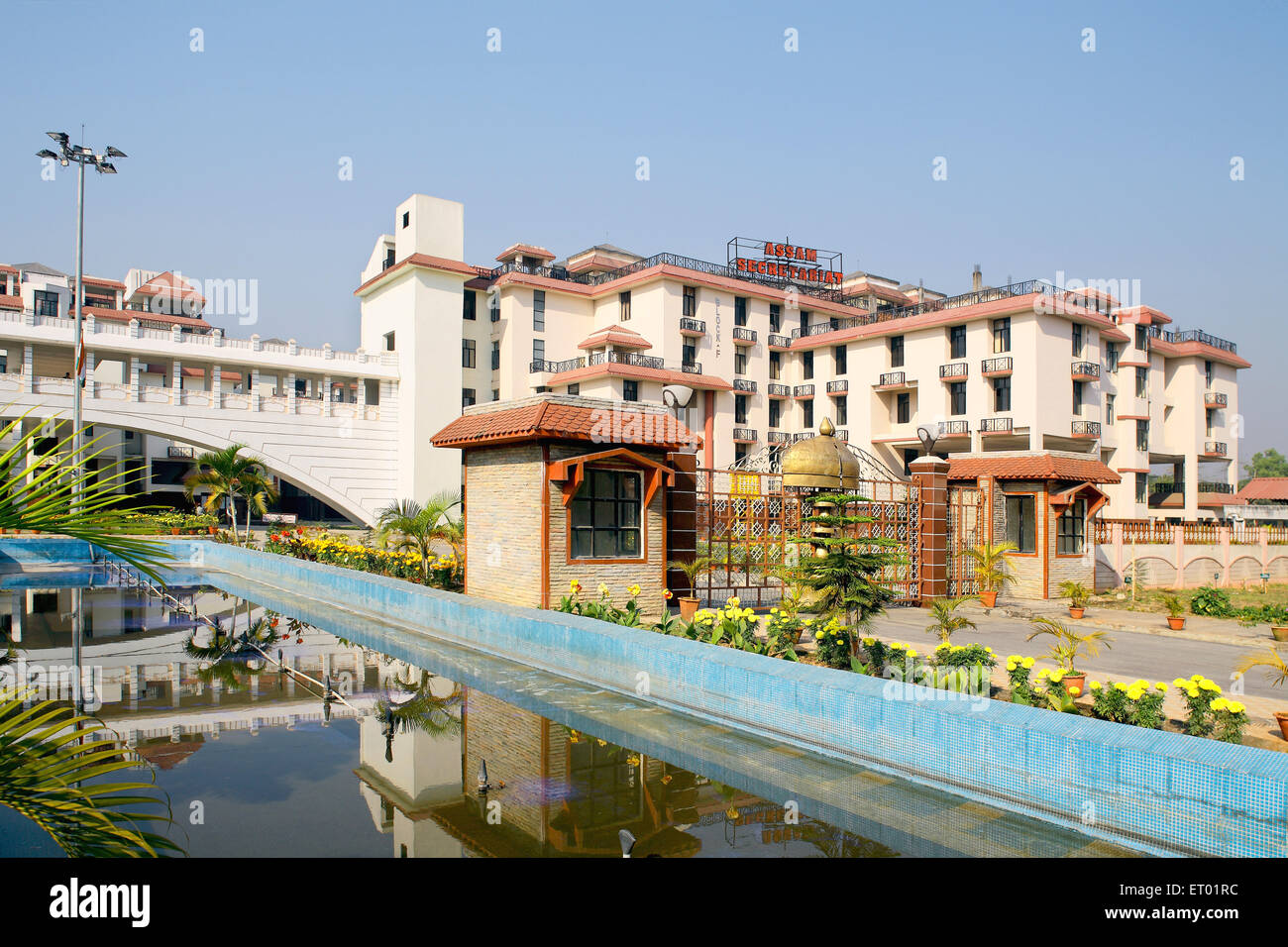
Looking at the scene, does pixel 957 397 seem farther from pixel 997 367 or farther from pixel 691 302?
pixel 691 302

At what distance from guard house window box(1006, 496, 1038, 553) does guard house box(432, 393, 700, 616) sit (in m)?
8.74

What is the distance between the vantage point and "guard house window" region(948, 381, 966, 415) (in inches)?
1721

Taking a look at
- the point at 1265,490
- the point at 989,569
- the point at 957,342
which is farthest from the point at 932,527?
the point at 1265,490

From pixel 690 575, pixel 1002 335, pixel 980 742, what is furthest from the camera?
pixel 1002 335

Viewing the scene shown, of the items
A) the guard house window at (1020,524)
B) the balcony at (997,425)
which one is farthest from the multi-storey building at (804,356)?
the guard house window at (1020,524)

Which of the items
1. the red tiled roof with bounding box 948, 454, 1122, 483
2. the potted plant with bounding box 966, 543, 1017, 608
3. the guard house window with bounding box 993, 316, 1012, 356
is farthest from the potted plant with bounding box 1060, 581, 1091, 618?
the guard house window with bounding box 993, 316, 1012, 356

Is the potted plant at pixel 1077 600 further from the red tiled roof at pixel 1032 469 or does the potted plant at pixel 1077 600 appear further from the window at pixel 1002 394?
the window at pixel 1002 394

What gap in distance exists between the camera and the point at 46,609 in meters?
18.5

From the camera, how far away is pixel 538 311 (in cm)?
4838

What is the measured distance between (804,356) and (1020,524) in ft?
107

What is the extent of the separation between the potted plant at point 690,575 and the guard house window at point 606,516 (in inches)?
35.3

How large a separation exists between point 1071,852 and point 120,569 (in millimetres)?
28592
